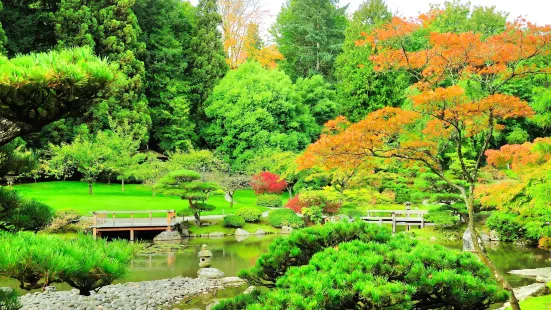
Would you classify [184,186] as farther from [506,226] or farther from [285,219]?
[506,226]

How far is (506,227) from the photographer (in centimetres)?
1468

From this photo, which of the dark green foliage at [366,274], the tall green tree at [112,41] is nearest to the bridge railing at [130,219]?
the tall green tree at [112,41]

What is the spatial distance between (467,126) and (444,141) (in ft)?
2.49

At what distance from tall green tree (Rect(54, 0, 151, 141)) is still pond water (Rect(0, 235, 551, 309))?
11.5m

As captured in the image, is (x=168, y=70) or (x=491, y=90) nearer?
(x=491, y=90)

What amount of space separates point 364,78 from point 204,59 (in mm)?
10459

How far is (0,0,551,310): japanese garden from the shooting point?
355 centimetres

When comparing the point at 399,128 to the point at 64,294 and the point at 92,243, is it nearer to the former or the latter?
the point at 92,243

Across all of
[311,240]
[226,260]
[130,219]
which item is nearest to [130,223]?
[130,219]

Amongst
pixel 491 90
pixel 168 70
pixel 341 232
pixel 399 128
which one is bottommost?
pixel 341 232

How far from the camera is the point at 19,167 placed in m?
4.14

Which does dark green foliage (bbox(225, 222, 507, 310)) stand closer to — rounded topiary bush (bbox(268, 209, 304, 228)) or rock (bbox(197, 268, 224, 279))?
rock (bbox(197, 268, 224, 279))

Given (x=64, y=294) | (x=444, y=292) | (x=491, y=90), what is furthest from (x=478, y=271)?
(x=64, y=294)

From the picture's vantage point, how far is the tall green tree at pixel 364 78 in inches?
1032
